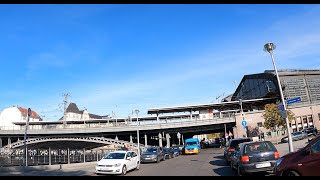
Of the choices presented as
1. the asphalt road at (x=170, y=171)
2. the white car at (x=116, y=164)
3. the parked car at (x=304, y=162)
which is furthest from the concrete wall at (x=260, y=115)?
the parked car at (x=304, y=162)

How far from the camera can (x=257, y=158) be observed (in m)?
13.8

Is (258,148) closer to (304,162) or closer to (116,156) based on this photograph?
(304,162)

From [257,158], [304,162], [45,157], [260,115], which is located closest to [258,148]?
[257,158]

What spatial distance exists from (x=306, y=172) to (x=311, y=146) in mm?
750

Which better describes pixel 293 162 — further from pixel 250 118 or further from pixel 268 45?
pixel 250 118

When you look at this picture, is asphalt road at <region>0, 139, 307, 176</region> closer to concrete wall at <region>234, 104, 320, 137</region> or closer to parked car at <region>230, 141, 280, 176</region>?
parked car at <region>230, 141, 280, 176</region>

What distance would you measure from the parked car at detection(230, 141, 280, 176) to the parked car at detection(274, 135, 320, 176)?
12.2 ft

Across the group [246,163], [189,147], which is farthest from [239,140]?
[189,147]

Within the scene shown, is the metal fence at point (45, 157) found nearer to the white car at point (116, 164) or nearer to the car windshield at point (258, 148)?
the white car at point (116, 164)

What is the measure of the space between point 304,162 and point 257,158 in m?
4.80

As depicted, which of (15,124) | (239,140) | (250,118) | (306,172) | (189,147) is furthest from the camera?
(15,124)

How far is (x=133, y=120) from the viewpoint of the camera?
319 feet

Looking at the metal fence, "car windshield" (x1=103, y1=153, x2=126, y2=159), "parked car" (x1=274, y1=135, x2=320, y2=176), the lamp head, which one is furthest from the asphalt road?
the lamp head

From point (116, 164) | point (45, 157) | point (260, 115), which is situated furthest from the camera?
point (260, 115)
